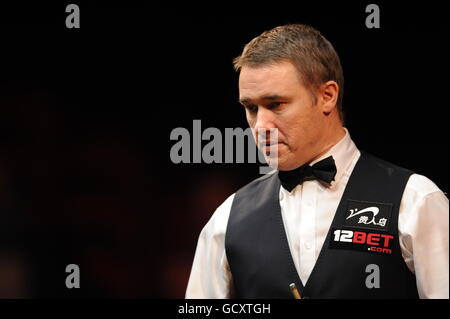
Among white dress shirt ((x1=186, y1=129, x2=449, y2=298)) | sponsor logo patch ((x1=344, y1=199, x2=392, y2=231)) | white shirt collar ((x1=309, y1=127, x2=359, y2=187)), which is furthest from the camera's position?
white shirt collar ((x1=309, y1=127, x2=359, y2=187))

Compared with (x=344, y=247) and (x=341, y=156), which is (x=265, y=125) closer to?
(x=341, y=156)

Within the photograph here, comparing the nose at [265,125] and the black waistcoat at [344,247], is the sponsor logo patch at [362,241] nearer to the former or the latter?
the black waistcoat at [344,247]

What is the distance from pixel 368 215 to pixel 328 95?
0.38 meters

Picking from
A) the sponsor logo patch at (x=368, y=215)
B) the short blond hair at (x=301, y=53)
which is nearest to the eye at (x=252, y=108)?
the short blond hair at (x=301, y=53)

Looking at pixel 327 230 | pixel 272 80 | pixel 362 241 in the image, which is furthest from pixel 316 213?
pixel 272 80

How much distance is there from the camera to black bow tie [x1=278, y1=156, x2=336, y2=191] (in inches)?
Result: 73.6

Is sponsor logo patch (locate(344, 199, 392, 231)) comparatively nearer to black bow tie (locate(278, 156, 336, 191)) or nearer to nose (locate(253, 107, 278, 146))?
black bow tie (locate(278, 156, 336, 191))

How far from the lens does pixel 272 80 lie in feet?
5.89

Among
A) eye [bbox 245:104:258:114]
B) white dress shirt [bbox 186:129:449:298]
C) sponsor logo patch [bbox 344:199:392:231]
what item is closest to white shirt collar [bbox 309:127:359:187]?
white dress shirt [bbox 186:129:449:298]

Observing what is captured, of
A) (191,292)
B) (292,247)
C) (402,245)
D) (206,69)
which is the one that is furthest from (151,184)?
(402,245)

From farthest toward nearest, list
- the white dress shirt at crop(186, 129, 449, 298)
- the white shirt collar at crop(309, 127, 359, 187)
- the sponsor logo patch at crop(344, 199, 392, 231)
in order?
the white shirt collar at crop(309, 127, 359, 187), the sponsor logo patch at crop(344, 199, 392, 231), the white dress shirt at crop(186, 129, 449, 298)

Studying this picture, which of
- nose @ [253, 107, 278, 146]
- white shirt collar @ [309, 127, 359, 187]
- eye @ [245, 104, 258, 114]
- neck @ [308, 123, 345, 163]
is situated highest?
eye @ [245, 104, 258, 114]

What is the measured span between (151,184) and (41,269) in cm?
64

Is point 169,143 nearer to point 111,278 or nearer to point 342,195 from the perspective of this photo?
point 111,278
